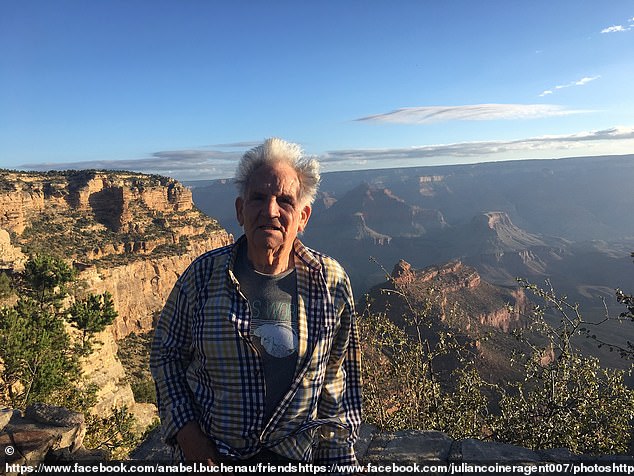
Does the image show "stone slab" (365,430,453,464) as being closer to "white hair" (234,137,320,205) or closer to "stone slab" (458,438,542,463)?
"stone slab" (458,438,542,463)

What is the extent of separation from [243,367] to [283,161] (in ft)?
4.18

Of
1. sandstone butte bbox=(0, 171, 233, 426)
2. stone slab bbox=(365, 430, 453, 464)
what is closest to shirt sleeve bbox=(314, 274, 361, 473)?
stone slab bbox=(365, 430, 453, 464)

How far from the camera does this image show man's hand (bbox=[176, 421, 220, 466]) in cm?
221

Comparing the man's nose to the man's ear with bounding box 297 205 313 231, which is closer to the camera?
the man's nose

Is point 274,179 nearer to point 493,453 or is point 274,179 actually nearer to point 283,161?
point 283,161

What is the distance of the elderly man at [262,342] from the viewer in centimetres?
222

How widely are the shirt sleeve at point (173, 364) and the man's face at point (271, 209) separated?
1.90 feet

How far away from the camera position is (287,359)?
228cm

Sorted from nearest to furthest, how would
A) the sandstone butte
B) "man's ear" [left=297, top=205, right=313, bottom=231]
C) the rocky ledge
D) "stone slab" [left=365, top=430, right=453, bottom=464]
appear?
"man's ear" [left=297, top=205, right=313, bottom=231]
the rocky ledge
"stone slab" [left=365, top=430, right=453, bottom=464]
the sandstone butte

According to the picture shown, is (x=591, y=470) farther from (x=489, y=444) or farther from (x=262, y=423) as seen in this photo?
(x=262, y=423)

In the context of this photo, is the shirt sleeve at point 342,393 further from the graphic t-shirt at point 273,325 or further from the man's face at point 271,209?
the man's face at point 271,209

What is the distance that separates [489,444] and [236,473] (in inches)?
104

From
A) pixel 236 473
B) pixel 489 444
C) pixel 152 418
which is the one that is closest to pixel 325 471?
pixel 236 473

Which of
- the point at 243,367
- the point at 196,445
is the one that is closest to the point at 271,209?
the point at 243,367
